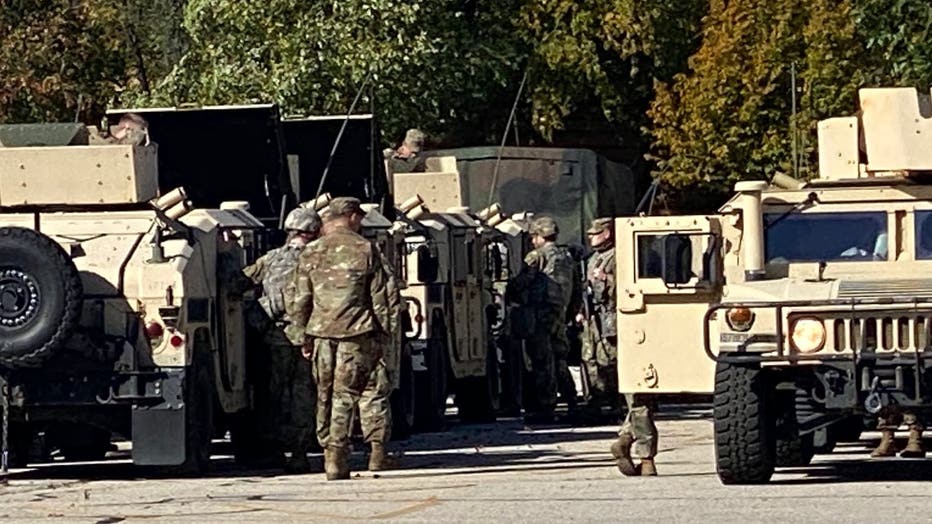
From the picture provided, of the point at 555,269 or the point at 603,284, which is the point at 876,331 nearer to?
the point at 603,284

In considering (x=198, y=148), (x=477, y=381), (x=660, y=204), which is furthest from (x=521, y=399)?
(x=660, y=204)

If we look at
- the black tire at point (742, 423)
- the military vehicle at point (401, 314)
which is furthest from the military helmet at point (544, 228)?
the black tire at point (742, 423)

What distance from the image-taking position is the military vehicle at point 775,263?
48.9 feet

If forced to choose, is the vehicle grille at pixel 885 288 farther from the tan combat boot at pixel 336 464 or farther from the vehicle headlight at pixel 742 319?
the tan combat boot at pixel 336 464

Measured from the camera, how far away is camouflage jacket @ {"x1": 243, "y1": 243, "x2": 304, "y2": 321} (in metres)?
17.2

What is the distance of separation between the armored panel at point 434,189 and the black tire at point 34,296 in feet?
29.0

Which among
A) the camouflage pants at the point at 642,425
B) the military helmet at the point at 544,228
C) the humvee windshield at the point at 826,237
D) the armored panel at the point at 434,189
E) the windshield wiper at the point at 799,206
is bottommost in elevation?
the camouflage pants at the point at 642,425

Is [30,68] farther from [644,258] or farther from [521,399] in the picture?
[644,258]

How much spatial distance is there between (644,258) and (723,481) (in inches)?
70.7

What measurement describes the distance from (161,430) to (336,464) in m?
1.08

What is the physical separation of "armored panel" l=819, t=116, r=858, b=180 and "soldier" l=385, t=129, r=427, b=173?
847cm

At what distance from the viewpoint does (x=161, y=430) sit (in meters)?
16.2

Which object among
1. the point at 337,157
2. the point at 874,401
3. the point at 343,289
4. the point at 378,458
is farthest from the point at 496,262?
the point at 874,401

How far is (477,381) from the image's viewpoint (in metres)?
23.7
